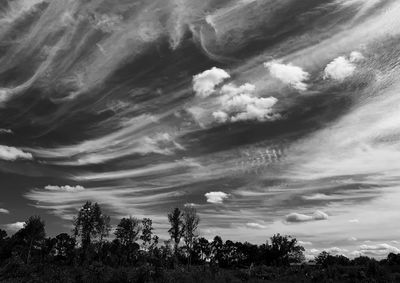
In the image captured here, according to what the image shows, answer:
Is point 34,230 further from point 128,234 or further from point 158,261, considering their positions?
point 158,261

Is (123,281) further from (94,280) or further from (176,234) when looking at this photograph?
(176,234)

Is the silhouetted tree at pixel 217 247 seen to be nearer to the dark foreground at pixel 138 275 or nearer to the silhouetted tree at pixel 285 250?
the silhouetted tree at pixel 285 250

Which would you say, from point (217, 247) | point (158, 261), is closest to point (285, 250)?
point (217, 247)

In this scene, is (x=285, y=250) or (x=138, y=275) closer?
(x=138, y=275)

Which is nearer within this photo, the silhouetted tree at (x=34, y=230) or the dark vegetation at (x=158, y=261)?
the dark vegetation at (x=158, y=261)

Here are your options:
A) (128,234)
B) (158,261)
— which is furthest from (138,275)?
(128,234)

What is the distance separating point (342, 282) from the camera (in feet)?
88.0

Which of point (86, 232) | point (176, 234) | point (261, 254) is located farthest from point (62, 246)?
point (261, 254)

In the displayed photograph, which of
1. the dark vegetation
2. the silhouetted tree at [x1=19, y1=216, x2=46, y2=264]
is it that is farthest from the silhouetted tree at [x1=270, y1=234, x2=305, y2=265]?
the silhouetted tree at [x1=19, y1=216, x2=46, y2=264]

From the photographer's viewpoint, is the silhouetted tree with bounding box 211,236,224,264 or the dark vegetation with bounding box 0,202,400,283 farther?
the silhouetted tree with bounding box 211,236,224,264

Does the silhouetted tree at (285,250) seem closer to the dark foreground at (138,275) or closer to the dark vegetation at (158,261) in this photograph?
the dark vegetation at (158,261)

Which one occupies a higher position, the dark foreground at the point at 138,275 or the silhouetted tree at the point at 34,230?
the silhouetted tree at the point at 34,230

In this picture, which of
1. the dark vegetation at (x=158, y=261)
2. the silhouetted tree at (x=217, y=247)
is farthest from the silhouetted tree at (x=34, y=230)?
the silhouetted tree at (x=217, y=247)

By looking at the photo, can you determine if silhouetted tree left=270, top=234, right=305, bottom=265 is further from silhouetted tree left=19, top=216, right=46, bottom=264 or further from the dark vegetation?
silhouetted tree left=19, top=216, right=46, bottom=264
